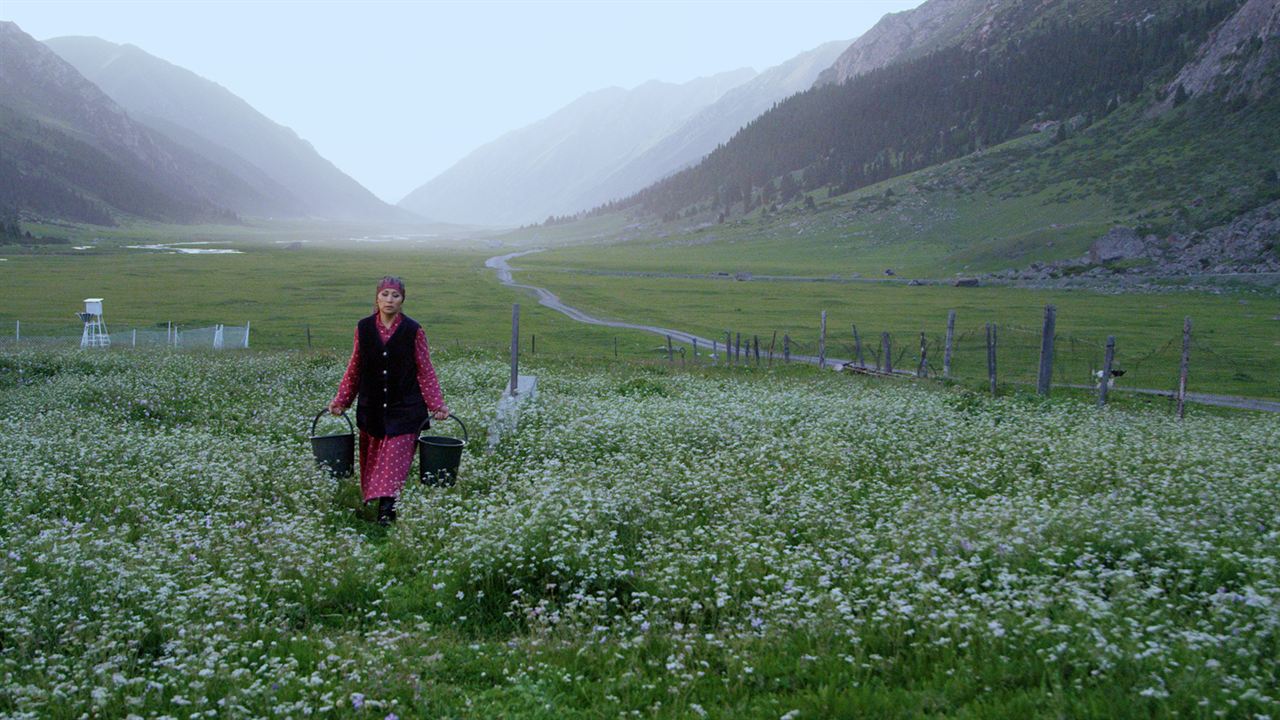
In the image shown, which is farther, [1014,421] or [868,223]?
[868,223]

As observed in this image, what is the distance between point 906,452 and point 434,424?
7600mm

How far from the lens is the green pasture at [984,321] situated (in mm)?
36562

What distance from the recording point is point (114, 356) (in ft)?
91.9

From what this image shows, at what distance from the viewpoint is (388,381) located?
411 inches

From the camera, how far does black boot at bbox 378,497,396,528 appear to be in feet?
33.2

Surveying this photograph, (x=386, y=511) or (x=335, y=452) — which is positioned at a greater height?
(x=335, y=452)

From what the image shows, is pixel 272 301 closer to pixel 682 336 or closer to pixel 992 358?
pixel 682 336

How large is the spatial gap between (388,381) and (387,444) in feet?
2.43

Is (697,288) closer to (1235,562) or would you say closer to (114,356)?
(114,356)

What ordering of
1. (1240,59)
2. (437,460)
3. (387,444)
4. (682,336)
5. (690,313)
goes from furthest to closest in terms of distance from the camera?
1. (1240,59)
2. (690,313)
3. (682,336)
4. (437,460)
5. (387,444)

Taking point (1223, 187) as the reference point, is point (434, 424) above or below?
below

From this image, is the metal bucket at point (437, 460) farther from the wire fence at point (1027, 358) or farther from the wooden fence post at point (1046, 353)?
the wire fence at point (1027, 358)

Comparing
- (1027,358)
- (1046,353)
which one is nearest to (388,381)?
(1046,353)

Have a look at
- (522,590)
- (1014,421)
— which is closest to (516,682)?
(522,590)
